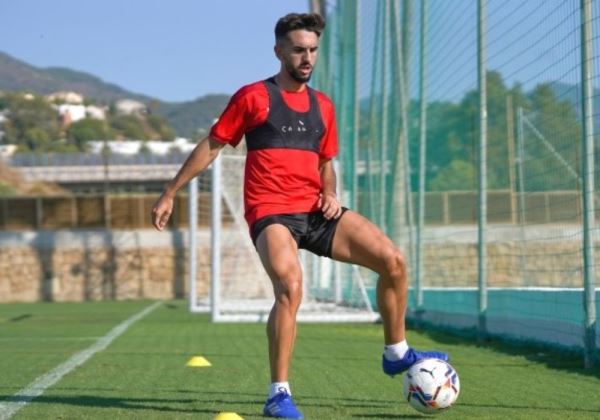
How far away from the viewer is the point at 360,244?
6867mm

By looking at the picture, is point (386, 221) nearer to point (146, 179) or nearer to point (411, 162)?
point (411, 162)

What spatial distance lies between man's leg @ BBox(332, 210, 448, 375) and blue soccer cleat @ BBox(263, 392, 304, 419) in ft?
2.38

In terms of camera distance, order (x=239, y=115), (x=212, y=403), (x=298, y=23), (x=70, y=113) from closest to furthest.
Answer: (x=298, y=23) < (x=239, y=115) < (x=212, y=403) < (x=70, y=113)

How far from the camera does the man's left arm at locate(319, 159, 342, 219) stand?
6.94 m

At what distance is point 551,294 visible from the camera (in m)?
11.8

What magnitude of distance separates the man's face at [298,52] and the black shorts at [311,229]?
Answer: 27.7 inches

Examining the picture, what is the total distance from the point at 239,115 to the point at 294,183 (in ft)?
1.47

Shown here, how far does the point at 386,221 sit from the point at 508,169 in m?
5.10

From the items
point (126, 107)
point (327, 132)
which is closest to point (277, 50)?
point (327, 132)

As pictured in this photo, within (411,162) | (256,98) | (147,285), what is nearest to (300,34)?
(256,98)

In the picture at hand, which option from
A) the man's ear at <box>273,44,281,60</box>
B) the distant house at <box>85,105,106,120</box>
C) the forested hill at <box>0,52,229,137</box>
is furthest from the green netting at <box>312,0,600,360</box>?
the distant house at <box>85,105,106,120</box>

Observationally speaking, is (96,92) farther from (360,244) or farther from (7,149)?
(360,244)

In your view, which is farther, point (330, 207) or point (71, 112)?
point (71, 112)

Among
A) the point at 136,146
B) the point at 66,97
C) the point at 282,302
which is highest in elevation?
the point at 66,97
